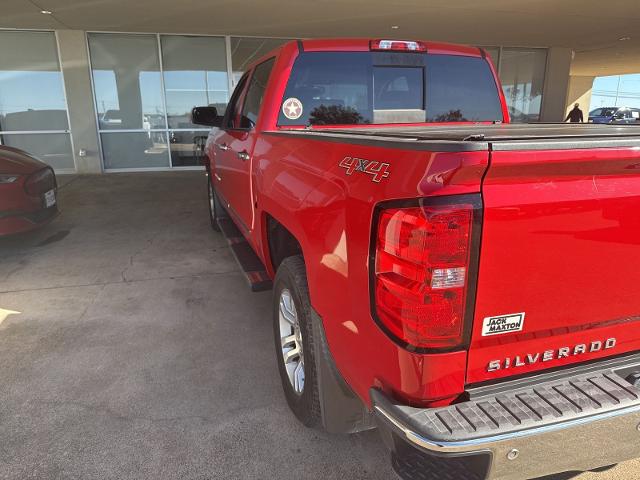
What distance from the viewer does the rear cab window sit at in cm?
312

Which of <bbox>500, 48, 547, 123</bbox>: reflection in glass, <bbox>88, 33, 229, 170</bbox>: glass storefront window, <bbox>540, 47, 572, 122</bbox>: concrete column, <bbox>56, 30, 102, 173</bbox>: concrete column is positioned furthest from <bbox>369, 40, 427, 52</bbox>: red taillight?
<bbox>540, 47, 572, 122</bbox>: concrete column

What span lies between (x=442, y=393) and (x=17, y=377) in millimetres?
2845

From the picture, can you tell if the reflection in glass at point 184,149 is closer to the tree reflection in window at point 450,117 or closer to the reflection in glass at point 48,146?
the reflection in glass at point 48,146

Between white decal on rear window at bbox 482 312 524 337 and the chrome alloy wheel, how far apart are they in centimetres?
116

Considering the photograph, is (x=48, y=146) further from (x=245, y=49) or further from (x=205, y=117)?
(x=205, y=117)

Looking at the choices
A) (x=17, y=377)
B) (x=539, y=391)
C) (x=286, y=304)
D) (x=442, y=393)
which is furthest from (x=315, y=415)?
(x=17, y=377)

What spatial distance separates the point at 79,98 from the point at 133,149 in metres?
Answer: 1.78

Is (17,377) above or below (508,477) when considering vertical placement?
below

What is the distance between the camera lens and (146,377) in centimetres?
294

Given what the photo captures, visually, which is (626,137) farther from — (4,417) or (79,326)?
(79,326)

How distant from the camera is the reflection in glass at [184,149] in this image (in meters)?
12.5

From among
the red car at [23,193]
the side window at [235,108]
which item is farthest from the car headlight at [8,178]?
the side window at [235,108]

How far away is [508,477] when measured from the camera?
1332 mm

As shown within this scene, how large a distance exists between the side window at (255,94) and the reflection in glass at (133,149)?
9317 mm
